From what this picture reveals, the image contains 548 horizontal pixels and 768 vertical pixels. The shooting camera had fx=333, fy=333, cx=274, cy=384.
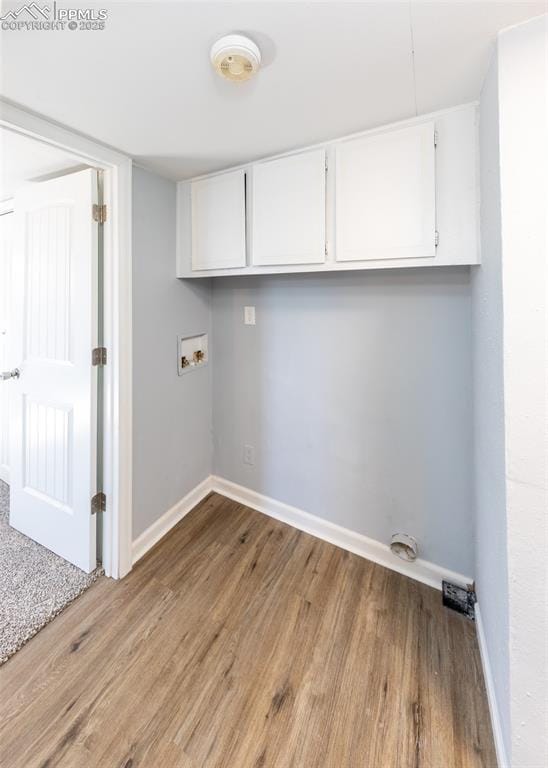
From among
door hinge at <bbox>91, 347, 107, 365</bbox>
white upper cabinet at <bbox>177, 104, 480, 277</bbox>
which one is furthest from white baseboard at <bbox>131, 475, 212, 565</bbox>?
white upper cabinet at <bbox>177, 104, 480, 277</bbox>

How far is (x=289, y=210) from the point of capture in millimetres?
1679

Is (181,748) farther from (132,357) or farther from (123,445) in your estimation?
(132,357)

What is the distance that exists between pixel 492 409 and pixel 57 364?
2.07m

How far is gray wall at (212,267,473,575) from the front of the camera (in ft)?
5.37

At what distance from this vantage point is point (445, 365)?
1629 mm

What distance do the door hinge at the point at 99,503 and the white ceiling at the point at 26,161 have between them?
1.68 metres

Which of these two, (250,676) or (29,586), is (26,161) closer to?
(29,586)

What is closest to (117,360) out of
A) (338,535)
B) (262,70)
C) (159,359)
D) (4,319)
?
(159,359)

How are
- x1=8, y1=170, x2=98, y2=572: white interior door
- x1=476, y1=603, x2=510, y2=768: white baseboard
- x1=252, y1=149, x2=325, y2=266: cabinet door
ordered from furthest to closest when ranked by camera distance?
x1=8, y1=170, x2=98, y2=572: white interior door < x1=252, y1=149, x2=325, y2=266: cabinet door < x1=476, y1=603, x2=510, y2=768: white baseboard

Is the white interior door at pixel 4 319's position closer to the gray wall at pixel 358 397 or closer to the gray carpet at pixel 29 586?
the gray carpet at pixel 29 586

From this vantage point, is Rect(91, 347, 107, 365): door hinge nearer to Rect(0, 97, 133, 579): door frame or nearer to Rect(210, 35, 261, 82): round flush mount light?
Rect(0, 97, 133, 579): door frame

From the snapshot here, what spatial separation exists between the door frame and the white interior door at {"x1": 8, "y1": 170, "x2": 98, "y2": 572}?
68 millimetres

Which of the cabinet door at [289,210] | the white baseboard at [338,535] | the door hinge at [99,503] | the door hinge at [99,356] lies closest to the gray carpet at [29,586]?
the door hinge at [99,503]

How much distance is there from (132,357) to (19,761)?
5.07 ft
